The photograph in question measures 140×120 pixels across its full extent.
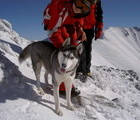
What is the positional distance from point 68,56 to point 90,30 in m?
3.12

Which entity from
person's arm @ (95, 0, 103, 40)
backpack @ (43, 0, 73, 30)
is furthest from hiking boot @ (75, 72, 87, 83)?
backpack @ (43, 0, 73, 30)

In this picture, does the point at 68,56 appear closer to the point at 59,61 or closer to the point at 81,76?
the point at 59,61

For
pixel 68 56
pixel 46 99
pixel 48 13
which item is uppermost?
pixel 48 13

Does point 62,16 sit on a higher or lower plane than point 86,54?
higher

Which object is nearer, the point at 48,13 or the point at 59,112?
the point at 59,112

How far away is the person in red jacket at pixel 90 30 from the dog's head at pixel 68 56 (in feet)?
7.92

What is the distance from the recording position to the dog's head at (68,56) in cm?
526

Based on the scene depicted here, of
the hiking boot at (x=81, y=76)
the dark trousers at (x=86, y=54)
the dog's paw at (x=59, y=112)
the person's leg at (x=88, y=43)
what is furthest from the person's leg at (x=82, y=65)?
the dog's paw at (x=59, y=112)

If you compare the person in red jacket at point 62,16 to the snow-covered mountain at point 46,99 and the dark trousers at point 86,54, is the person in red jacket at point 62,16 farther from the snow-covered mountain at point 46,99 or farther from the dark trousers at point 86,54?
the dark trousers at point 86,54

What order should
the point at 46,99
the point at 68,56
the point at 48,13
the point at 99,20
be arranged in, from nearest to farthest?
the point at 68,56 → the point at 46,99 → the point at 48,13 → the point at 99,20

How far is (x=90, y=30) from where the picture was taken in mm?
8219

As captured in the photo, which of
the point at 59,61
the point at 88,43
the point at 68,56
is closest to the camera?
the point at 68,56

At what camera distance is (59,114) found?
5.48 m

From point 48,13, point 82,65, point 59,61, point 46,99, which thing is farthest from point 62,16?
point 82,65
